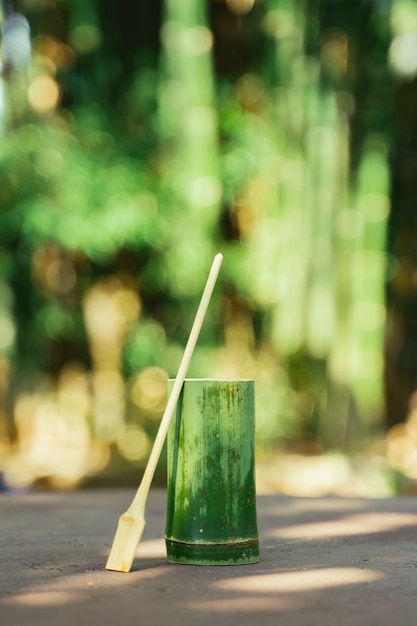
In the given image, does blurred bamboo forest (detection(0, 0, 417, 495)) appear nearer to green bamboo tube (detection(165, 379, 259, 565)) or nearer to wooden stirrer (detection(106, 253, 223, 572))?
green bamboo tube (detection(165, 379, 259, 565))

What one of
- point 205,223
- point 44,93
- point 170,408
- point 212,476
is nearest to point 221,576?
point 212,476

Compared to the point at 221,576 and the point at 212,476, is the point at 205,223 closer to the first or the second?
the point at 212,476

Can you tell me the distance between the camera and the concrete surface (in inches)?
84.9

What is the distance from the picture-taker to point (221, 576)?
258 centimetres

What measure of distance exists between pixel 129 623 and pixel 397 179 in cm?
703

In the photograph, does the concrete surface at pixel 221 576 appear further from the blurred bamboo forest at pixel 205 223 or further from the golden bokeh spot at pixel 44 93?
the golden bokeh spot at pixel 44 93

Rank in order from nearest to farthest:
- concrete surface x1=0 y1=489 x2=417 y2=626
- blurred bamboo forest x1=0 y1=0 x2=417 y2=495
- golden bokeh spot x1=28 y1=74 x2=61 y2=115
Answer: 1. concrete surface x1=0 y1=489 x2=417 y2=626
2. blurred bamboo forest x1=0 y1=0 x2=417 y2=495
3. golden bokeh spot x1=28 y1=74 x2=61 y2=115

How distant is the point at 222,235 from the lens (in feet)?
27.3

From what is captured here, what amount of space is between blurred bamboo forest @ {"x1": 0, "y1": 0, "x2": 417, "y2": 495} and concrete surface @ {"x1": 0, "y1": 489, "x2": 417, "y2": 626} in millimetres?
2778

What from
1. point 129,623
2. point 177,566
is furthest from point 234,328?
point 129,623

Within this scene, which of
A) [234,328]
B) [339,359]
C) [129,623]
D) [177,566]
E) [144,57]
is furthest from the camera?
[234,328]

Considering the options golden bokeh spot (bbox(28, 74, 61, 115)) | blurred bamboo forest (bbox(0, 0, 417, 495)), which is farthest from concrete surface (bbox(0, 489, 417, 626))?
golden bokeh spot (bbox(28, 74, 61, 115))

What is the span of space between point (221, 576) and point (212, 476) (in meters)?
0.27

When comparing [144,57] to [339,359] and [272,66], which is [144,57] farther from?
[339,359]
